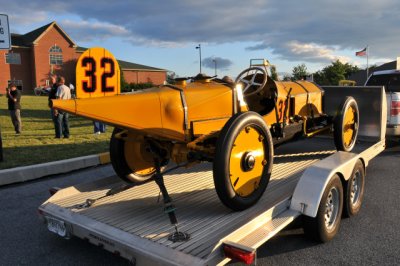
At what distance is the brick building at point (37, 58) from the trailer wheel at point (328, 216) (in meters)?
56.2

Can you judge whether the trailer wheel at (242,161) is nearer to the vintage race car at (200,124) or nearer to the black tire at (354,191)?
the vintage race car at (200,124)

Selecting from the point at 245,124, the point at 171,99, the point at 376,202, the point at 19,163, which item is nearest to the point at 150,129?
the point at 171,99

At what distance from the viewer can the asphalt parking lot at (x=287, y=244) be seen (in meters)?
3.53

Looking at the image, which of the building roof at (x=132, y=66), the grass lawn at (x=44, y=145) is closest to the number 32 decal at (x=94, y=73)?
the grass lawn at (x=44, y=145)

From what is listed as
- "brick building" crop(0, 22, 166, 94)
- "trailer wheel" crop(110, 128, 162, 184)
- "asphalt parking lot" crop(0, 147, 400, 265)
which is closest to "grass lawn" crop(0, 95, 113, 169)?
"asphalt parking lot" crop(0, 147, 400, 265)

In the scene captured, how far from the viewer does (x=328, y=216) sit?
3924 mm

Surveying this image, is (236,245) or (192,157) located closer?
(236,245)

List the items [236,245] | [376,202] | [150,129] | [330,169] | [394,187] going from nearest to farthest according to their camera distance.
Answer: [236,245] → [150,129] → [330,169] → [376,202] → [394,187]

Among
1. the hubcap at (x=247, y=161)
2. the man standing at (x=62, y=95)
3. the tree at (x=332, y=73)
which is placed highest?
the tree at (x=332, y=73)

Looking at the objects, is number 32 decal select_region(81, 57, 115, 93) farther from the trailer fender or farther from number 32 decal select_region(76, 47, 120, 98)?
the trailer fender

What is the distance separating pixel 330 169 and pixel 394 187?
277cm

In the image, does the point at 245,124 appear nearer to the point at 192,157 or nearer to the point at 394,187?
the point at 192,157

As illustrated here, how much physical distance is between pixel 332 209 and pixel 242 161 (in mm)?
1191

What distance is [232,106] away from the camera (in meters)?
4.23
